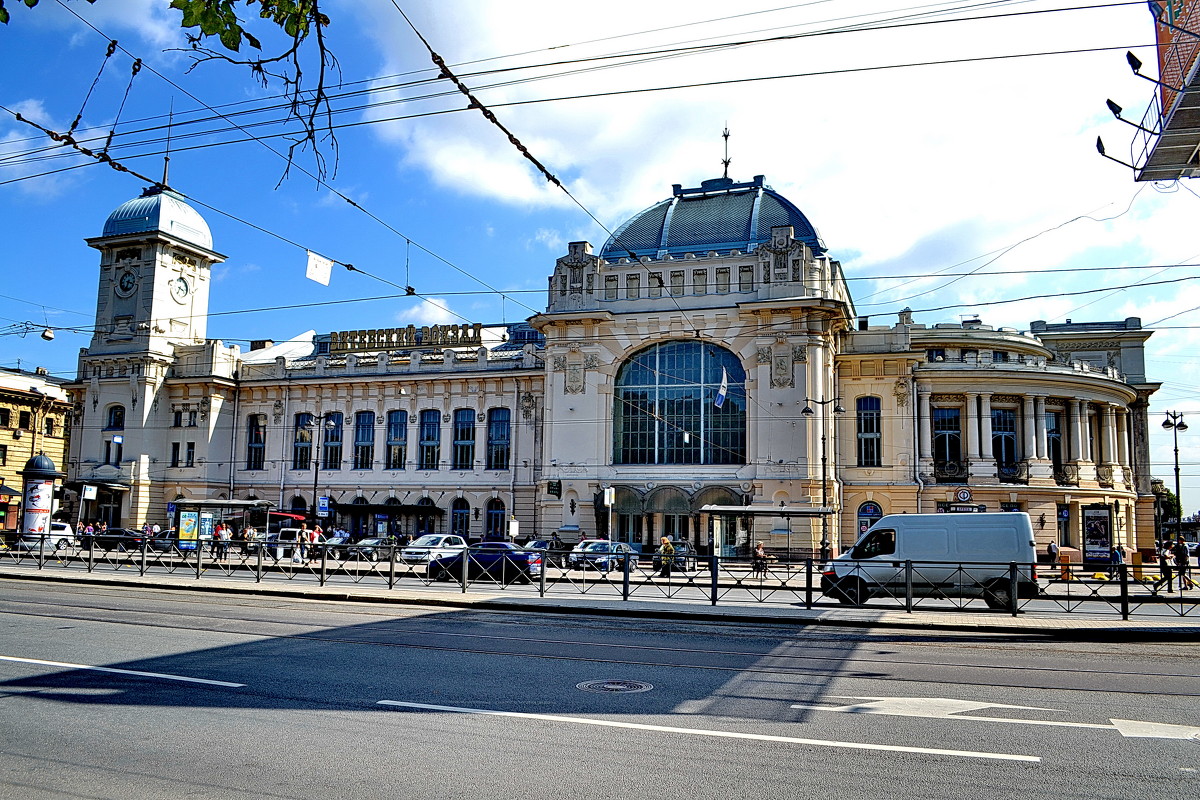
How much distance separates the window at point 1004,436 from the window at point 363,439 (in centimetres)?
3746

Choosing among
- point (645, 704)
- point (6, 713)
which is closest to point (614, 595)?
point (645, 704)

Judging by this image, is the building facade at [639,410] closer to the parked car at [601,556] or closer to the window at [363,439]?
the window at [363,439]

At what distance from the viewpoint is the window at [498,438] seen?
178ft

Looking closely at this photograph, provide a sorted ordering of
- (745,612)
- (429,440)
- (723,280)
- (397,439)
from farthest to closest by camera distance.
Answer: (397,439)
(429,440)
(723,280)
(745,612)

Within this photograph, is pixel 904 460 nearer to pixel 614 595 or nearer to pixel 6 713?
pixel 614 595

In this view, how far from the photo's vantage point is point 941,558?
2438cm

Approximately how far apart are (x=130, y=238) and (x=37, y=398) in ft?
41.7

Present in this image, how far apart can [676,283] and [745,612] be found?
1202 inches

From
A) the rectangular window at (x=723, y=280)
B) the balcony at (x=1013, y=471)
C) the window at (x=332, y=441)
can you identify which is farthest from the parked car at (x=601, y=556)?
the window at (x=332, y=441)

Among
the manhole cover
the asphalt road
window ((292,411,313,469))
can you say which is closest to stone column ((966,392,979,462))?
the asphalt road

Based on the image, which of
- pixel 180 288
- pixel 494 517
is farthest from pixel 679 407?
pixel 180 288

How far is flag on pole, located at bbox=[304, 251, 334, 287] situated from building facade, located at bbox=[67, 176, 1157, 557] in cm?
2156

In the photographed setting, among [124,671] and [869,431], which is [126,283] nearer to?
[869,431]

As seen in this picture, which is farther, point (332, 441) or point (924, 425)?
point (332, 441)
